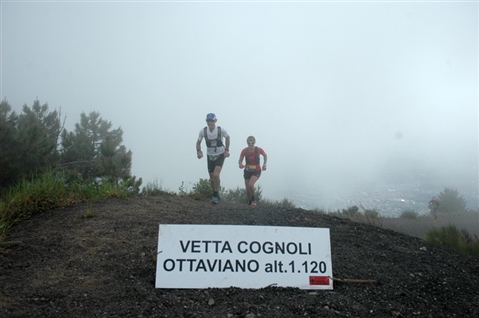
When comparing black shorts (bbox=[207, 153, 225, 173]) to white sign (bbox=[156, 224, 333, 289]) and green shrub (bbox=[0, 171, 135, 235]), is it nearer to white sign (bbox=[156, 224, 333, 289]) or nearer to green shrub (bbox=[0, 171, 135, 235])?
green shrub (bbox=[0, 171, 135, 235])

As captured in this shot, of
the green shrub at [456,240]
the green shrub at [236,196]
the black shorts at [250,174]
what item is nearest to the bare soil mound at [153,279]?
the green shrub at [456,240]

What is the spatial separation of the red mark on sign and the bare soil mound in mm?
124

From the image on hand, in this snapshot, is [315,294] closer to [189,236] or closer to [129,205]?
[189,236]

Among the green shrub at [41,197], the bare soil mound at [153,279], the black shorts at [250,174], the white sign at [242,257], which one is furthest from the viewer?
the black shorts at [250,174]

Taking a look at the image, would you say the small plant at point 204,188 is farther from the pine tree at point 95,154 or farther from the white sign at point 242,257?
the white sign at point 242,257

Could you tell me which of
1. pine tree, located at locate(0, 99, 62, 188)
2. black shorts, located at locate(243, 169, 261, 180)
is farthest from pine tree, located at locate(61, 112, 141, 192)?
black shorts, located at locate(243, 169, 261, 180)

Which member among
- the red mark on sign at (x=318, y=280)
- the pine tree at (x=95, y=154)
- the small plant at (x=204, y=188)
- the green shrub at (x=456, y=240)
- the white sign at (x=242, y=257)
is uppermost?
the pine tree at (x=95, y=154)

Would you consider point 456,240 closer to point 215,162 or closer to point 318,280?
point 318,280

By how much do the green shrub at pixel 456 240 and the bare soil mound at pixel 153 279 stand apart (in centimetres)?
63

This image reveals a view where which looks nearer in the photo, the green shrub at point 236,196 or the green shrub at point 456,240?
the green shrub at point 456,240

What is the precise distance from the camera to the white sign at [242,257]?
375 centimetres

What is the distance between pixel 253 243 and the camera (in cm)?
391

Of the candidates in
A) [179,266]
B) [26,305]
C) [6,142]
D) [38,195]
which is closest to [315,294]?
[179,266]

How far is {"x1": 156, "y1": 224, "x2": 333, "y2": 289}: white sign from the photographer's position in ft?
12.3
